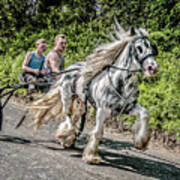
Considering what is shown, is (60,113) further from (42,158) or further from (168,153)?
(168,153)

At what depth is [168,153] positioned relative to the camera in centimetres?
542

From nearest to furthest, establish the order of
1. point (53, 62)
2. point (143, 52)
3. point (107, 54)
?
point (143, 52) → point (107, 54) → point (53, 62)

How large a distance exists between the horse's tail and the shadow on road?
0.48 m

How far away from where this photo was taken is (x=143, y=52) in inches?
146

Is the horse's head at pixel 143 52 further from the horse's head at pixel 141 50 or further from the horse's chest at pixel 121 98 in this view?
the horse's chest at pixel 121 98

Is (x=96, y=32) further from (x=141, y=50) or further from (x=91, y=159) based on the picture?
(x=91, y=159)

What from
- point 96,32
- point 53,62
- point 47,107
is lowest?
point 47,107

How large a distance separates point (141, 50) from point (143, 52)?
2.4 inches

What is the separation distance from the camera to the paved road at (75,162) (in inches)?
126

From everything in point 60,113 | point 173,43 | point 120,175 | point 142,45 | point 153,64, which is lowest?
point 120,175

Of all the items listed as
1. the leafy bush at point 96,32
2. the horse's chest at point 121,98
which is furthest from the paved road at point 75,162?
the leafy bush at point 96,32

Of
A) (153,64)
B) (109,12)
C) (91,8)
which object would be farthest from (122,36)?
(91,8)

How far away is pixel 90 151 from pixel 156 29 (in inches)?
239

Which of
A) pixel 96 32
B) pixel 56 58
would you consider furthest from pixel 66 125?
pixel 96 32
